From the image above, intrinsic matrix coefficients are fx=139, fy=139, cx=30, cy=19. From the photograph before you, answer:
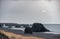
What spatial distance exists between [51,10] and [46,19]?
41cm

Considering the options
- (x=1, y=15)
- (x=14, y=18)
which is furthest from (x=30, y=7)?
(x=1, y=15)

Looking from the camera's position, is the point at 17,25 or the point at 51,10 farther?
the point at 51,10

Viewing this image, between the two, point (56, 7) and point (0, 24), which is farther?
point (56, 7)

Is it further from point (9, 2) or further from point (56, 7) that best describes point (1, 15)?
point (56, 7)

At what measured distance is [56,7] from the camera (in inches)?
208

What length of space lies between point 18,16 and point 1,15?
23.9 inches

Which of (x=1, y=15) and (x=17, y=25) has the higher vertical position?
(x=1, y=15)

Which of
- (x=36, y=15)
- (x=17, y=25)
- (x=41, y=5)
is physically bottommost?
(x=17, y=25)

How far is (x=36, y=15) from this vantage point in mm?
5094

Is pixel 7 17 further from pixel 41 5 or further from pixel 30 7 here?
pixel 41 5

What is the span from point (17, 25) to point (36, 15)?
A: 2.67 ft

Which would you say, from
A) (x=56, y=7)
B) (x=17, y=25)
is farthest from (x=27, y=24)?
(x=56, y=7)

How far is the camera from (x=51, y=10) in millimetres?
5230

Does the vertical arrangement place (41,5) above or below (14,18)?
above
